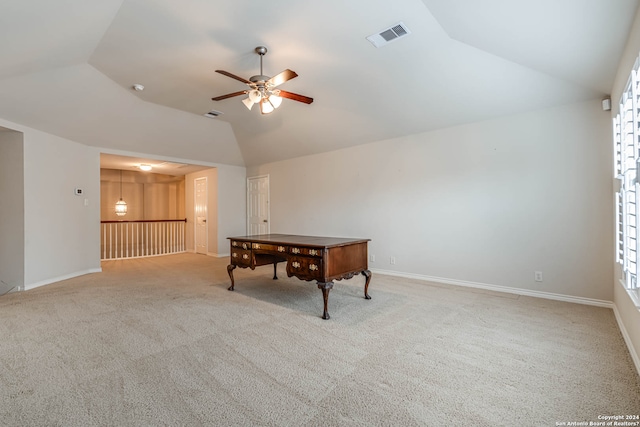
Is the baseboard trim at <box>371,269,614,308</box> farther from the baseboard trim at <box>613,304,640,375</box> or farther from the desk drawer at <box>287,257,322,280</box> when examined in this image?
the desk drawer at <box>287,257,322,280</box>

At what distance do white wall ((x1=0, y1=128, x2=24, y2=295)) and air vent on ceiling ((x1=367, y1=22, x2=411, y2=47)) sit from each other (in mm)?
5200

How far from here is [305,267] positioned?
324cm

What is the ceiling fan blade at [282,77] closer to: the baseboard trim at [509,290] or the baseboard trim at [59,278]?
the baseboard trim at [509,290]

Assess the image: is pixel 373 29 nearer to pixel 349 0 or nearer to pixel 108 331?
pixel 349 0

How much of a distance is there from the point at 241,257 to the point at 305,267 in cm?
122

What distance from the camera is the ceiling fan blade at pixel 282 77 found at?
282cm

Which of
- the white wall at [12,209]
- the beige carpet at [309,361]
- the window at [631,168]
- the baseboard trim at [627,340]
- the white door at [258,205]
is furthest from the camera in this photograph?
the white door at [258,205]

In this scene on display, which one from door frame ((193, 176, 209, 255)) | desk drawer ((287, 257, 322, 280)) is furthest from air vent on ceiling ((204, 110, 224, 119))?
desk drawer ((287, 257, 322, 280))

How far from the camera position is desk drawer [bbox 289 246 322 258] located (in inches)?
123

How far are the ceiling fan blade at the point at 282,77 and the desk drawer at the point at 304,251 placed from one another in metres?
1.76

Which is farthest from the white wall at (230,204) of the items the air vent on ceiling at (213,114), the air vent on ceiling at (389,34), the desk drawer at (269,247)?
the air vent on ceiling at (389,34)

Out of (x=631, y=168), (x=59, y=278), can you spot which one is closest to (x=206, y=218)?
(x=59, y=278)

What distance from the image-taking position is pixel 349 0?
2.60 metres

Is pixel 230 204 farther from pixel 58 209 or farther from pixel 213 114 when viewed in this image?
pixel 58 209
